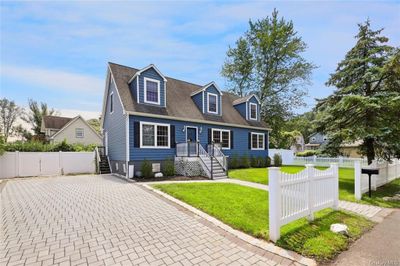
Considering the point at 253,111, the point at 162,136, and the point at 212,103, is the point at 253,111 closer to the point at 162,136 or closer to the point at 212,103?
the point at 212,103

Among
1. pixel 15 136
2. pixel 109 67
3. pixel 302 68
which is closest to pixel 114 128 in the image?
pixel 109 67

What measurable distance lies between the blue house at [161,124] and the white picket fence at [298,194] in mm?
6983

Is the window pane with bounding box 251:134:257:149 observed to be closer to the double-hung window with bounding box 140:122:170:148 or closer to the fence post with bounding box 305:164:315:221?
the double-hung window with bounding box 140:122:170:148

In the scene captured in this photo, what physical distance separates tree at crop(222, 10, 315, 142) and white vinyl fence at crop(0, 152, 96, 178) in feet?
68.1

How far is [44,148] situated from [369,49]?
2029cm

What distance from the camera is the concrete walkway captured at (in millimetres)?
3475

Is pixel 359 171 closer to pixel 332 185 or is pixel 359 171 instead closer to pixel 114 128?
pixel 332 185

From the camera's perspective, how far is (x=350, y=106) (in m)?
9.55

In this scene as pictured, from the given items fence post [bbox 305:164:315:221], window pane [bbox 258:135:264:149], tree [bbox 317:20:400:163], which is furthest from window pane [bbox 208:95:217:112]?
fence post [bbox 305:164:315:221]

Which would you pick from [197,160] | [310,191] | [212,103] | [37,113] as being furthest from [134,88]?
[37,113]

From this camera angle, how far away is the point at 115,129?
47.5ft

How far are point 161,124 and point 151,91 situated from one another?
2.30 meters

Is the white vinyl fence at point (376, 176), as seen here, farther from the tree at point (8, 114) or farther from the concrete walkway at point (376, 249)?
the tree at point (8, 114)

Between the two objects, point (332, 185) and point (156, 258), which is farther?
point (332, 185)
